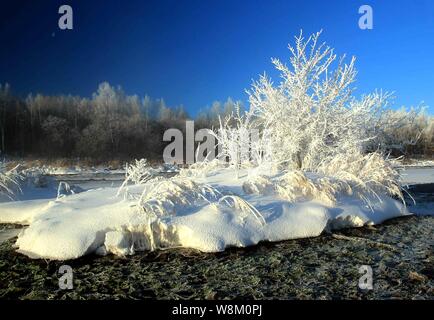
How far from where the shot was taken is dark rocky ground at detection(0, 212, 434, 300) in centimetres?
438

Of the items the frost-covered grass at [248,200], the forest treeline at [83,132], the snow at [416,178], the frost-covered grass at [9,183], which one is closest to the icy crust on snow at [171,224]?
the frost-covered grass at [248,200]

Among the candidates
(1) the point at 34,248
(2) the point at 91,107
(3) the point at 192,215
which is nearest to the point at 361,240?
(3) the point at 192,215

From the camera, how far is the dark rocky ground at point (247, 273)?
14.4 feet

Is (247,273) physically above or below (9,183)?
below

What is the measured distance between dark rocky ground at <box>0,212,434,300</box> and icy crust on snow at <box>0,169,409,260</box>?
17cm

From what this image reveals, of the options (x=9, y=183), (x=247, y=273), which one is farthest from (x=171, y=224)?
(x=9, y=183)

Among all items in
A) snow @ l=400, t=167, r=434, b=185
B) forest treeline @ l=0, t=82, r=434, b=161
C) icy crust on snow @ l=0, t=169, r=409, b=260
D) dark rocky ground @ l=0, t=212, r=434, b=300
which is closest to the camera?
dark rocky ground @ l=0, t=212, r=434, b=300

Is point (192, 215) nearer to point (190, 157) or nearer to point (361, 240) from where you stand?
point (361, 240)

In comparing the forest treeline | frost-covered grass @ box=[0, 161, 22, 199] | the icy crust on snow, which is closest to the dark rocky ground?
the icy crust on snow

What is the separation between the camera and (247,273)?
16.5 ft

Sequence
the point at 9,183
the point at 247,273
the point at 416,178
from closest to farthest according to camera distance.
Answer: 1. the point at 247,273
2. the point at 9,183
3. the point at 416,178

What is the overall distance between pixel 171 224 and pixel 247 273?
1.52 m

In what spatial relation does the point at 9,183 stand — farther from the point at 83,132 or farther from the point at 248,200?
the point at 83,132

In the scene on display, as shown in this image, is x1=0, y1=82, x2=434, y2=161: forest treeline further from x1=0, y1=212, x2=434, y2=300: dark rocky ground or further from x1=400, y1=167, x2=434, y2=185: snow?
x1=0, y1=212, x2=434, y2=300: dark rocky ground
